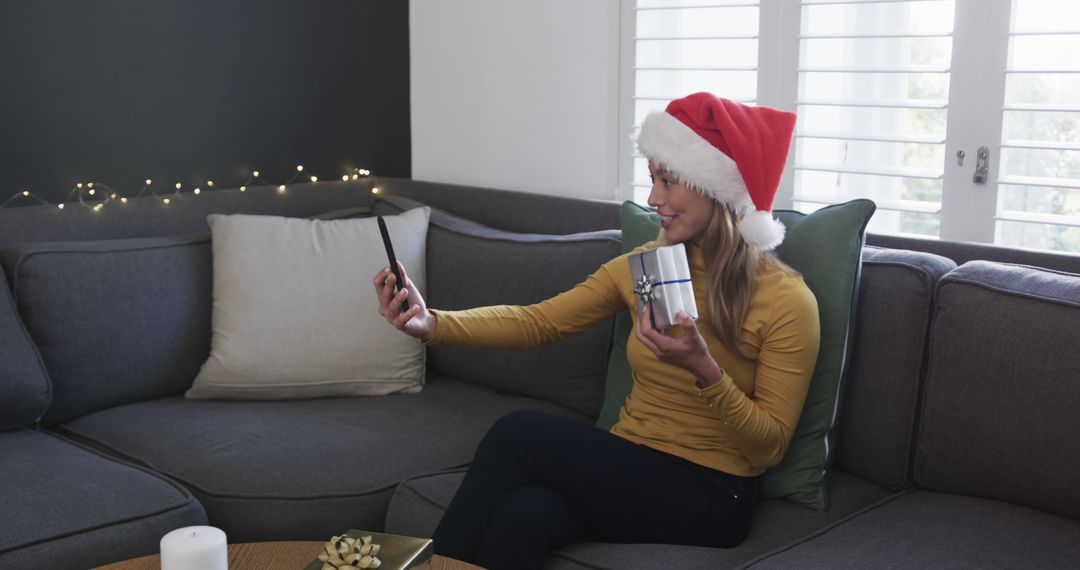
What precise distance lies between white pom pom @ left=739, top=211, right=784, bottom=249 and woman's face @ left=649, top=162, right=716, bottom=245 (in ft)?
0.25

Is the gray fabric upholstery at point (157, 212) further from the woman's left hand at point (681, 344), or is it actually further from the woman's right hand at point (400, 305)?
the woman's left hand at point (681, 344)

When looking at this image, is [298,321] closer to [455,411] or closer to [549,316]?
[455,411]

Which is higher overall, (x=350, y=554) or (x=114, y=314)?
(x=114, y=314)

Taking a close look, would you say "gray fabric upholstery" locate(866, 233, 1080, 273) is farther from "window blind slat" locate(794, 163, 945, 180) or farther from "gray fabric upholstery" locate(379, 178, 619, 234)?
"gray fabric upholstery" locate(379, 178, 619, 234)

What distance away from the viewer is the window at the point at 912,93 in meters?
2.54

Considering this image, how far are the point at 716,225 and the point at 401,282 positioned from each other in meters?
0.60

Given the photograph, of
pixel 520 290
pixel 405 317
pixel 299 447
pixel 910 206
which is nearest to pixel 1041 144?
pixel 910 206

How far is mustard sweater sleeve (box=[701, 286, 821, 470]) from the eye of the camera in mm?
1992

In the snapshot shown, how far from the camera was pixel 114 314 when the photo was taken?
8.94 ft

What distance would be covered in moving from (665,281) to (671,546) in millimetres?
481

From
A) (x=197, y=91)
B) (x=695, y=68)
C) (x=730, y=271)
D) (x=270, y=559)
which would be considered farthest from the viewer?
(x=197, y=91)

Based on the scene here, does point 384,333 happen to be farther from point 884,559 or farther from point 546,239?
point 884,559

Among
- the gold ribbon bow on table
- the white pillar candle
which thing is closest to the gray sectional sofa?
the gold ribbon bow on table

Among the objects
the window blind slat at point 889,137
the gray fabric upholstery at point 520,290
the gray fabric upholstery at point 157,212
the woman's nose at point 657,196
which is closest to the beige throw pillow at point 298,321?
the gray fabric upholstery at point 520,290
